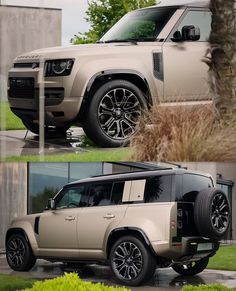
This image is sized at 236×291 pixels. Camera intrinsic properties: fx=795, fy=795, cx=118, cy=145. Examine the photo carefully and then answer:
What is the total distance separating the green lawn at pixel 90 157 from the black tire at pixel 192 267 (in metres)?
1.58

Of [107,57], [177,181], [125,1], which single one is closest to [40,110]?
[107,57]

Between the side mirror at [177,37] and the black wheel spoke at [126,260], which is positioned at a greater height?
the side mirror at [177,37]

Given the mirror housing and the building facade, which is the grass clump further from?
the building facade

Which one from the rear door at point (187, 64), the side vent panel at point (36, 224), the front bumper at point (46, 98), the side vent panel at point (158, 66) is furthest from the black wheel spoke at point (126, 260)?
the side vent panel at point (158, 66)

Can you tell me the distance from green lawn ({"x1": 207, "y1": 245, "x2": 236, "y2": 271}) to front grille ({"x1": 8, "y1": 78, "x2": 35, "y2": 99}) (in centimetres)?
243

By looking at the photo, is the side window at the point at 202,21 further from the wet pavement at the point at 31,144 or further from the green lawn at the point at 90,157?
the wet pavement at the point at 31,144

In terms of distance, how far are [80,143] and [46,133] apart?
27cm

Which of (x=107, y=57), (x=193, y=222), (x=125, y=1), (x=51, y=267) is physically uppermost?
(x=125, y=1)

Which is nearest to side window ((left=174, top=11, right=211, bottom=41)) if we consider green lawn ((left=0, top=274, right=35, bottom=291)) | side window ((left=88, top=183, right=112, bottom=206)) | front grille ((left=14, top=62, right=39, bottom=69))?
front grille ((left=14, top=62, right=39, bottom=69))

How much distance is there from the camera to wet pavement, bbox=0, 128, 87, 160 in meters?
6.08

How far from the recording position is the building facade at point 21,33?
5.87 metres

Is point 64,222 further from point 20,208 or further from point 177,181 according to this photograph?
point 177,181

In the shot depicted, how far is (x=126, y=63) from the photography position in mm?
5832

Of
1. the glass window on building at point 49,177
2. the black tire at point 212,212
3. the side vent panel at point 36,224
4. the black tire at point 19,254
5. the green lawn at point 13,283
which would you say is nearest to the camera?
the glass window on building at point 49,177
